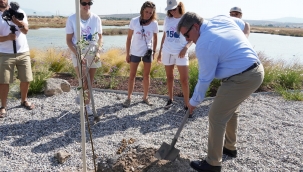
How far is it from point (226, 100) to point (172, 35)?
184 cm

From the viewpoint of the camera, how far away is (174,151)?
2816mm

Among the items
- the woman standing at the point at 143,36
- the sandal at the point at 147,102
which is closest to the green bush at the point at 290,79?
the sandal at the point at 147,102

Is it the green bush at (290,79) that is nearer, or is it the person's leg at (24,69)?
the person's leg at (24,69)

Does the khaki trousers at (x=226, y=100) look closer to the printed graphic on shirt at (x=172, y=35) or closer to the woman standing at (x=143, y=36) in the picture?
the printed graphic on shirt at (x=172, y=35)

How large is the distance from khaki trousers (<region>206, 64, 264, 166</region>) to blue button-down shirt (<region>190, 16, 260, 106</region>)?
9cm

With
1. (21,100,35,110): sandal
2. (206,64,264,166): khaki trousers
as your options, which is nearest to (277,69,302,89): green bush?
(206,64,264,166): khaki trousers

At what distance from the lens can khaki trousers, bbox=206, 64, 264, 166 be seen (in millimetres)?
2469

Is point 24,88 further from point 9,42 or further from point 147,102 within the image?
point 147,102

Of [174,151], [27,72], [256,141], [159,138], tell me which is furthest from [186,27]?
[27,72]

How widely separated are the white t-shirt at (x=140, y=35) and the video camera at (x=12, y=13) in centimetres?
152

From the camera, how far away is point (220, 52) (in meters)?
2.34

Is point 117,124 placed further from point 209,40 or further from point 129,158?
point 209,40

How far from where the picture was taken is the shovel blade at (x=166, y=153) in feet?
8.94

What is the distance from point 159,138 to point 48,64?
4.04 m
